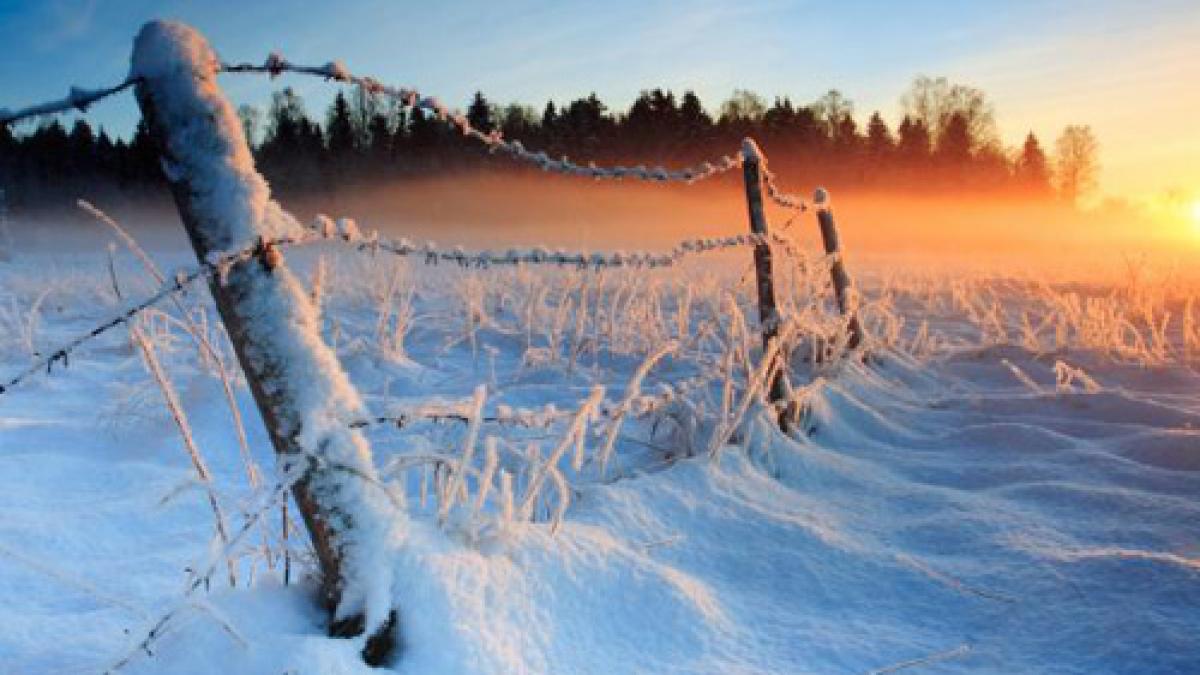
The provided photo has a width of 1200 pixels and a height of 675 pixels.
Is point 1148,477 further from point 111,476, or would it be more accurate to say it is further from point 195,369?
point 195,369

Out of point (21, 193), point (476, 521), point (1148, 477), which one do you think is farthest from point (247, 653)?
point (21, 193)

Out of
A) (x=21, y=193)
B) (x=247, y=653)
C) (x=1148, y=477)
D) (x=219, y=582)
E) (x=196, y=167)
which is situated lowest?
(x=1148, y=477)

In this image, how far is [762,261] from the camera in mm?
3162

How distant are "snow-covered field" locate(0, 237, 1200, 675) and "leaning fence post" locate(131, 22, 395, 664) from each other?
7 cm

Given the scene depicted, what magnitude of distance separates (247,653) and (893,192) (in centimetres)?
4691

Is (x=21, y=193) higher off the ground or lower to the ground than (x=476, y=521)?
higher

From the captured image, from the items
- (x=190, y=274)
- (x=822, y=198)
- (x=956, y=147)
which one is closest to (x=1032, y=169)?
(x=956, y=147)

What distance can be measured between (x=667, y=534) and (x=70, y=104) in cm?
150

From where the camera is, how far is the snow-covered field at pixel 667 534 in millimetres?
1299

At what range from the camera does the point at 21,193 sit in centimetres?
4159

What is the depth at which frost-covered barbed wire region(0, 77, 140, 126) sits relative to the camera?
1098 mm

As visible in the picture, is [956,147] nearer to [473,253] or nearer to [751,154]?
[751,154]

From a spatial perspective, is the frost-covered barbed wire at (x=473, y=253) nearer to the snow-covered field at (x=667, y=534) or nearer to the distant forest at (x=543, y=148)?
the snow-covered field at (x=667, y=534)

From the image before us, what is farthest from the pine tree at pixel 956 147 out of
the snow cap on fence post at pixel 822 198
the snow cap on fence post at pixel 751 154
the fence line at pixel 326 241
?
the fence line at pixel 326 241
